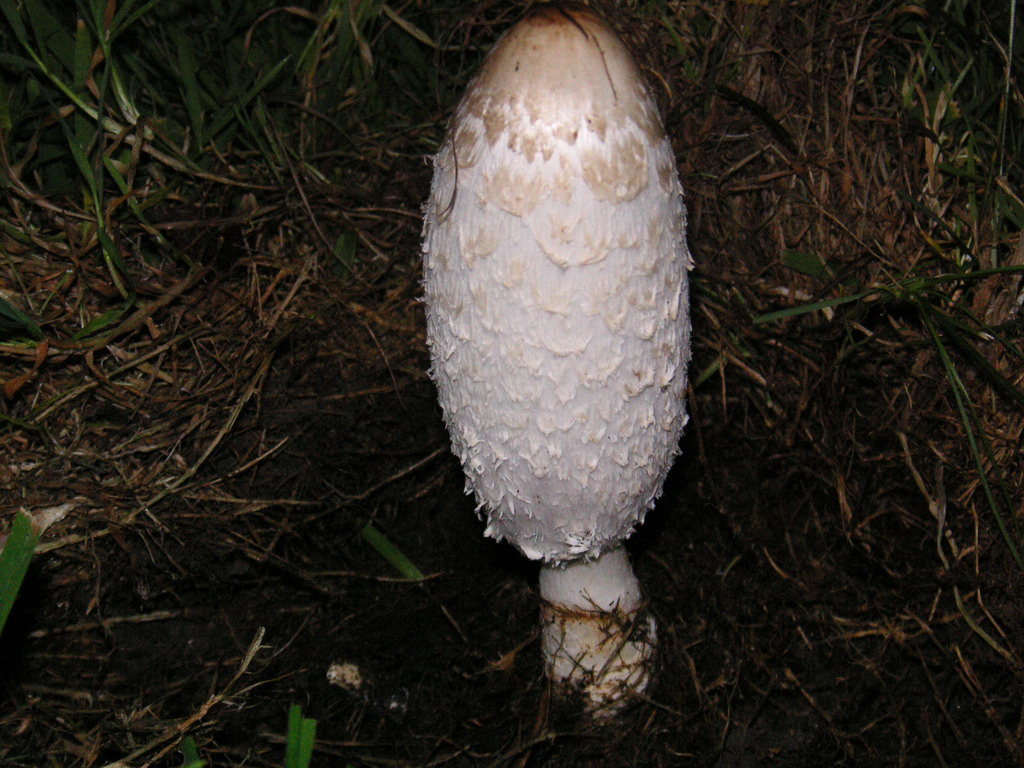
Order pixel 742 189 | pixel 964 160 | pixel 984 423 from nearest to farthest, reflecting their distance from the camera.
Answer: pixel 984 423, pixel 964 160, pixel 742 189

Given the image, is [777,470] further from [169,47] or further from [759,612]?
[169,47]

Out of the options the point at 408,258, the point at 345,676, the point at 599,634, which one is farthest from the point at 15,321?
the point at 599,634

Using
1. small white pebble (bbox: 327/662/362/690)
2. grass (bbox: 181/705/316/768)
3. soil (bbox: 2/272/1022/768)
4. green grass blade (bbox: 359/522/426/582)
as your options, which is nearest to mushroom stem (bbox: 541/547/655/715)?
soil (bbox: 2/272/1022/768)

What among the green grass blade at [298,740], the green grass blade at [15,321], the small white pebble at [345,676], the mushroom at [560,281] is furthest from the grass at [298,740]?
the green grass blade at [15,321]

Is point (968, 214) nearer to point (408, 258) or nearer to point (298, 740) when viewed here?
point (408, 258)

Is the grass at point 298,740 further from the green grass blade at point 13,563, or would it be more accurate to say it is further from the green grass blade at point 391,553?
the green grass blade at point 391,553

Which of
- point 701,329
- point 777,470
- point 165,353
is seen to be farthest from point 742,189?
point 165,353

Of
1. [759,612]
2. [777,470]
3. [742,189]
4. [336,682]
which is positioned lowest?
[336,682]
